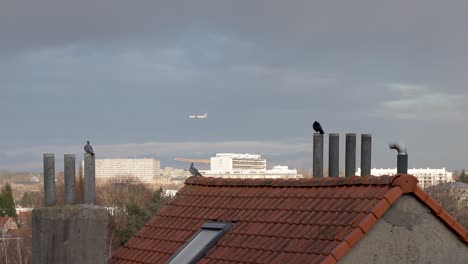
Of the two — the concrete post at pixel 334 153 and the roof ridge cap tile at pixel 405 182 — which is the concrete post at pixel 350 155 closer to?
the concrete post at pixel 334 153

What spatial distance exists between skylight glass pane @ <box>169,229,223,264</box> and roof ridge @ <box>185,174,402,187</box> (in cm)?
95

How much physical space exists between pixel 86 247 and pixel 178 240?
60.6 inches

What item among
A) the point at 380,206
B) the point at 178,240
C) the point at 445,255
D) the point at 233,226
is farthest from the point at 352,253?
the point at 178,240

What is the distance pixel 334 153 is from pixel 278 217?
9.64ft

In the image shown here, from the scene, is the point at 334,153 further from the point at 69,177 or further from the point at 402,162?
the point at 69,177

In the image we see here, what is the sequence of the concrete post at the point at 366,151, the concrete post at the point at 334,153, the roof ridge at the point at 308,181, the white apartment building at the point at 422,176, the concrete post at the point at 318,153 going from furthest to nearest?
the white apartment building at the point at 422,176 → the concrete post at the point at 366,151 → the concrete post at the point at 318,153 → the concrete post at the point at 334,153 → the roof ridge at the point at 308,181

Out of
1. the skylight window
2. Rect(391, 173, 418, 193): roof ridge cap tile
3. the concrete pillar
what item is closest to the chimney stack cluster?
the concrete pillar

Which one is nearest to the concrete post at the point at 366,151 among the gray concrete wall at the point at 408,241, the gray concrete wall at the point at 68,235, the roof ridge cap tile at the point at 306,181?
the roof ridge cap tile at the point at 306,181

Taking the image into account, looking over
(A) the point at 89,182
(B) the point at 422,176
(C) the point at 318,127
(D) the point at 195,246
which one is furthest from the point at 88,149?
(B) the point at 422,176

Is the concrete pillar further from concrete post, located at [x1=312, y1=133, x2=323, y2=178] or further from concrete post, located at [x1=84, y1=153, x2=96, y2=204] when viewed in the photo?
concrete post, located at [x1=84, y1=153, x2=96, y2=204]

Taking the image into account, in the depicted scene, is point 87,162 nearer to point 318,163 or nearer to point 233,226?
point 233,226

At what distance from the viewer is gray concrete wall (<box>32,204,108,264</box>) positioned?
453 inches

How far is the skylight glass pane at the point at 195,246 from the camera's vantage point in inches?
457

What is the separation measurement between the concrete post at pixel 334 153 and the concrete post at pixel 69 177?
3.88m
